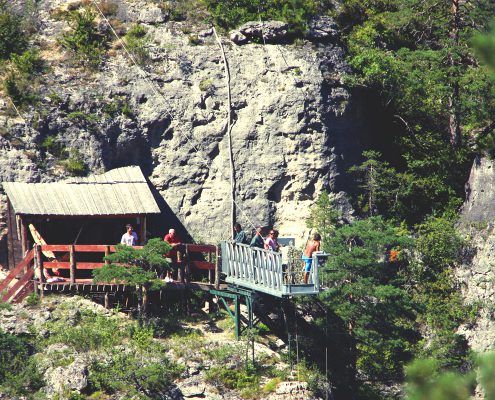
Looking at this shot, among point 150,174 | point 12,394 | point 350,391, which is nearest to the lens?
point 12,394

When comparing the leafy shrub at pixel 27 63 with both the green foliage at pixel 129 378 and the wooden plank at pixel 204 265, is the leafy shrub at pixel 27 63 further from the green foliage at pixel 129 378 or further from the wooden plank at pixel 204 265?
the green foliage at pixel 129 378

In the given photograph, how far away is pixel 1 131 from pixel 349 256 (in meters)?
8.78

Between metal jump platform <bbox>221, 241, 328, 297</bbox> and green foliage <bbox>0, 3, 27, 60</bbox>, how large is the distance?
7641 millimetres

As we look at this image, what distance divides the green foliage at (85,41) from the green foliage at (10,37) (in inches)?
40.9

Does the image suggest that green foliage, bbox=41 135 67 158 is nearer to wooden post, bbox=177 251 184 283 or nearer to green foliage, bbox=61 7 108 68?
green foliage, bbox=61 7 108 68

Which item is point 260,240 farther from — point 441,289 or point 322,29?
point 322,29

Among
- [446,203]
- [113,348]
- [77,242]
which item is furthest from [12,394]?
[446,203]

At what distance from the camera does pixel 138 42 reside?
2861cm

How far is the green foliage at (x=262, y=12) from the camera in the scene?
28844 mm

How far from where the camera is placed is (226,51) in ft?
93.9

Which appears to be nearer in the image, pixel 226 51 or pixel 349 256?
pixel 349 256

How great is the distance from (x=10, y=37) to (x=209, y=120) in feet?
17.6

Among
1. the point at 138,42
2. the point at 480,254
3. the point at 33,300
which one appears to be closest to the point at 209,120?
the point at 138,42

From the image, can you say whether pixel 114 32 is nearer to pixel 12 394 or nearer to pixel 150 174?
pixel 150 174
